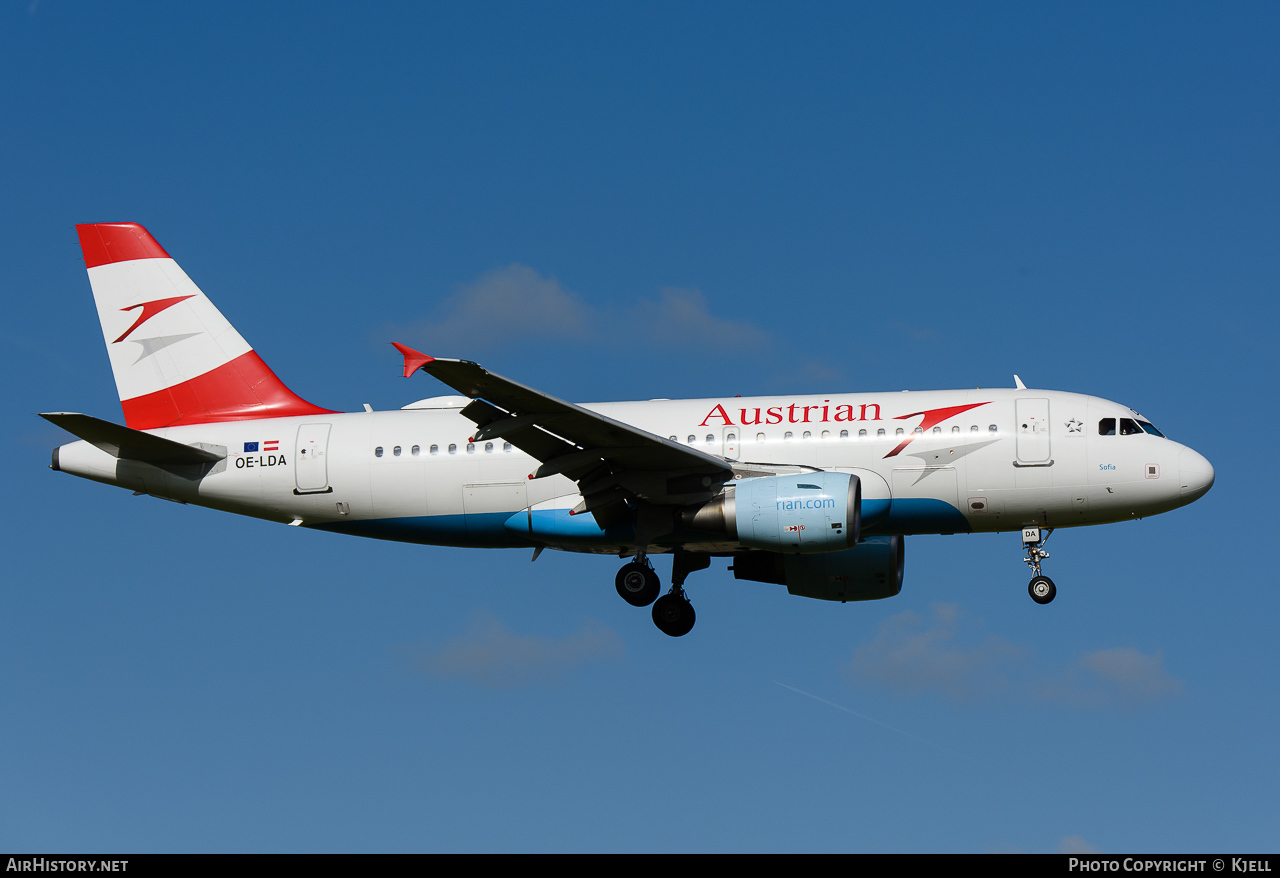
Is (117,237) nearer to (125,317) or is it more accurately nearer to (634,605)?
(125,317)

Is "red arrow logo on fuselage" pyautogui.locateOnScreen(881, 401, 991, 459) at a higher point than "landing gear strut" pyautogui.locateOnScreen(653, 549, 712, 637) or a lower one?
higher

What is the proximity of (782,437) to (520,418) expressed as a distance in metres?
6.21

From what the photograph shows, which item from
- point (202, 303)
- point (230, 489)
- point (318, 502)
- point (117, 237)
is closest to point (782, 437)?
point (318, 502)

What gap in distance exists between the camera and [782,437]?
30.7 metres

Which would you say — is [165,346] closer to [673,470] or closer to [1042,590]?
[673,470]

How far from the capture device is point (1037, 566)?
30.8 m

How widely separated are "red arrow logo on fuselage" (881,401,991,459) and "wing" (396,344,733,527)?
3759mm

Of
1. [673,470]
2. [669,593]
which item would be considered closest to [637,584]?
[669,593]

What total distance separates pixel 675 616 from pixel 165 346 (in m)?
14.2

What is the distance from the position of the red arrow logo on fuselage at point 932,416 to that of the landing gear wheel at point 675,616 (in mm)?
5964

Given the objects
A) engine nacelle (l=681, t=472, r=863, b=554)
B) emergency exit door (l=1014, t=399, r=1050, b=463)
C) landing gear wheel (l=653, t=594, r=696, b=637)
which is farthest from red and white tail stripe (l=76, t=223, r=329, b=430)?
emergency exit door (l=1014, t=399, r=1050, b=463)

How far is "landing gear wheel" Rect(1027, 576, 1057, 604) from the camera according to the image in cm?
3062

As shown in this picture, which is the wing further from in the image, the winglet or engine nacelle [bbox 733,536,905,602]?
engine nacelle [bbox 733,536,905,602]

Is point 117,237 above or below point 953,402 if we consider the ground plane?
above
